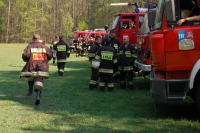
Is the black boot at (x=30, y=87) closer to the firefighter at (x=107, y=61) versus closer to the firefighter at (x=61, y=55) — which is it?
the firefighter at (x=107, y=61)

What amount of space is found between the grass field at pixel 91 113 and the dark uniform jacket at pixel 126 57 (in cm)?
79

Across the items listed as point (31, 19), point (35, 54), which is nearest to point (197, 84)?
point (35, 54)

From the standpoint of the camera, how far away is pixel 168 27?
6.23 m

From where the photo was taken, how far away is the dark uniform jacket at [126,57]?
11.0 metres

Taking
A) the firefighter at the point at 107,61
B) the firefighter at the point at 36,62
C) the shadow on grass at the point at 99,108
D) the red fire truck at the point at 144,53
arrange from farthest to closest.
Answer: the firefighter at the point at 107,61, the red fire truck at the point at 144,53, the firefighter at the point at 36,62, the shadow on grass at the point at 99,108

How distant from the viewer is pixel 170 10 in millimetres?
6102

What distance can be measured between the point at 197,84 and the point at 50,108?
3638mm

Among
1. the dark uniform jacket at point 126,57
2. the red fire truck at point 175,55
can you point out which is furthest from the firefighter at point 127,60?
the red fire truck at point 175,55

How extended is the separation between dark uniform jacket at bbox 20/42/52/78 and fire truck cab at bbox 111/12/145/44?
16.4 feet

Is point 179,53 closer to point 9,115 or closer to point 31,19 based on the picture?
point 9,115

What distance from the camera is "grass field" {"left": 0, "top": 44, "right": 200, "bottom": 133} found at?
21.1 ft

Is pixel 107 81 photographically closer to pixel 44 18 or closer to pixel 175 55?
pixel 175 55

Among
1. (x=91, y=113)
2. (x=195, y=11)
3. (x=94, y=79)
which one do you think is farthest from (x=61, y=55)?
(x=195, y=11)

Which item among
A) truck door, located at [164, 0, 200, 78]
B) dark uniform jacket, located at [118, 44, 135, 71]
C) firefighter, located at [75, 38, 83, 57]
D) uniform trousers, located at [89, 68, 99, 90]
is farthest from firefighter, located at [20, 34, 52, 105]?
firefighter, located at [75, 38, 83, 57]
